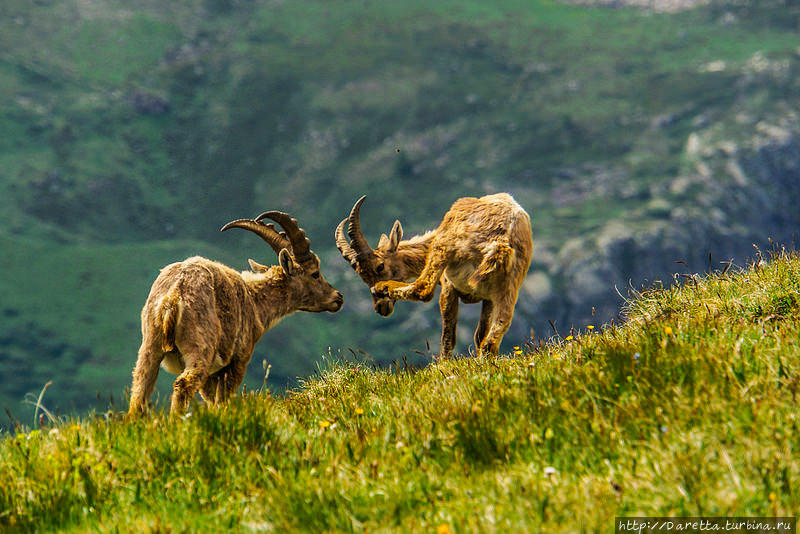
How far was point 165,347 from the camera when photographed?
371 inches

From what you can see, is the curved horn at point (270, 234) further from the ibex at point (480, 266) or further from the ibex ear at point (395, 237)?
the ibex at point (480, 266)

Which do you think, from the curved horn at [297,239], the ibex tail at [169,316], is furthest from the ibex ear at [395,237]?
the ibex tail at [169,316]

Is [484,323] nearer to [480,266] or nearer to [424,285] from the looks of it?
[480,266]

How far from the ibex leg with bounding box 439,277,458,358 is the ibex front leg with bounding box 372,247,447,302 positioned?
69cm

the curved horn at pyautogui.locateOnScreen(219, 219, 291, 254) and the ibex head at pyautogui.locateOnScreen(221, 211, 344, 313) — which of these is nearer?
the curved horn at pyautogui.locateOnScreen(219, 219, 291, 254)

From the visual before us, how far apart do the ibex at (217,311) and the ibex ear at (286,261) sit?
15 millimetres

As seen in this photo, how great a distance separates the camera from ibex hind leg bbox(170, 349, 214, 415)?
9.18 metres

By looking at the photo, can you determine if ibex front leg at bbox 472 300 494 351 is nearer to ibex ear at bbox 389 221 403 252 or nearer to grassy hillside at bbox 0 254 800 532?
ibex ear at bbox 389 221 403 252

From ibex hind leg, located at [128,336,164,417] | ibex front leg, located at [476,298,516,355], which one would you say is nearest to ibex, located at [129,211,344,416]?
ibex hind leg, located at [128,336,164,417]

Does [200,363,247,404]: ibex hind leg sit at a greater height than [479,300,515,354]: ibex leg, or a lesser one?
lesser

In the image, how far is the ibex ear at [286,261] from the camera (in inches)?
493

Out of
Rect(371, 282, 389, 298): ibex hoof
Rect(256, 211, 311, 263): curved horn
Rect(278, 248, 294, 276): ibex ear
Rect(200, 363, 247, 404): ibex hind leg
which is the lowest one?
Rect(200, 363, 247, 404): ibex hind leg

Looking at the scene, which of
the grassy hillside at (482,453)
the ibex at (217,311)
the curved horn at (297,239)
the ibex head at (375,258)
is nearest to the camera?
the grassy hillside at (482,453)

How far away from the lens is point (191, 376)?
941 centimetres
